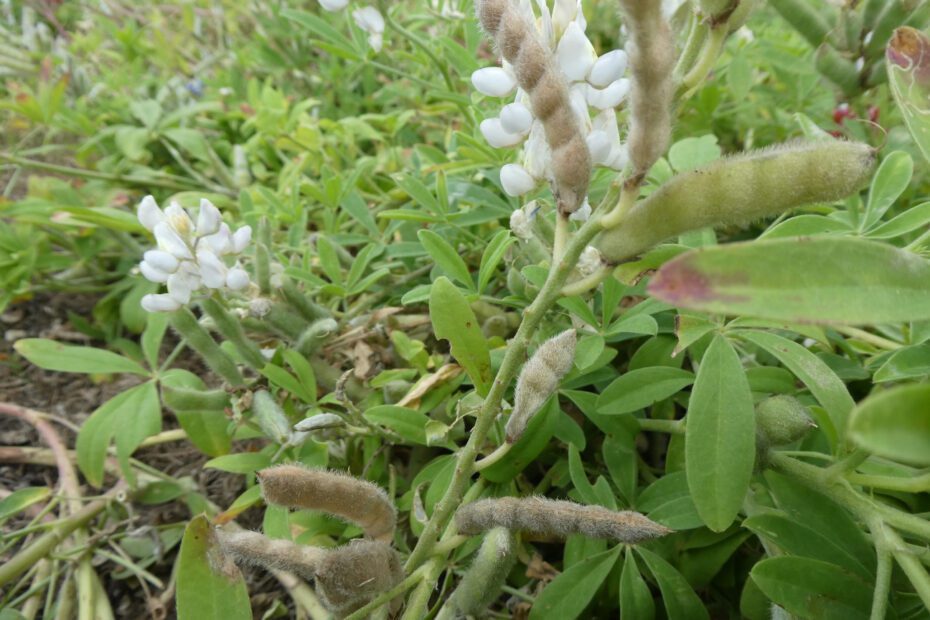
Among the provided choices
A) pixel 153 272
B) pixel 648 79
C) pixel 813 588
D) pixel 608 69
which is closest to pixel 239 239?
pixel 153 272

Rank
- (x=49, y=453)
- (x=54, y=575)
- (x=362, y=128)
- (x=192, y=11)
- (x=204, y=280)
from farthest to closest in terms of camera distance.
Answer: (x=192, y=11) → (x=362, y=128) → (x=49, y=453) → (x=54, y=575) → (x=204, y=280)

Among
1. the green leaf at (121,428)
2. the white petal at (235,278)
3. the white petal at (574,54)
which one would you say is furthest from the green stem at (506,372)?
the green leaf at (121,428)

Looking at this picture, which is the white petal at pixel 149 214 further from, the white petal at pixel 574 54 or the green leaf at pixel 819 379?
the green leaf at pixel 819 379

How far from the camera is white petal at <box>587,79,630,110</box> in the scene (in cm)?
77

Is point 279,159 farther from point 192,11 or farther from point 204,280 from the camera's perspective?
point 192,11

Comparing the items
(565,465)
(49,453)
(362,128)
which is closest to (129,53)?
(362,128)

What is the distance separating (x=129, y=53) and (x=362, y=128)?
1.34 m

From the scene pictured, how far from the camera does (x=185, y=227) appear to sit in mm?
988

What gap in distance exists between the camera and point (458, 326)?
801 mm

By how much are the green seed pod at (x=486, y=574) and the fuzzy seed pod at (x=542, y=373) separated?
15 centimetres

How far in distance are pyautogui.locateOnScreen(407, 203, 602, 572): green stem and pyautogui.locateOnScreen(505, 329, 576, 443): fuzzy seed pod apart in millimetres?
16

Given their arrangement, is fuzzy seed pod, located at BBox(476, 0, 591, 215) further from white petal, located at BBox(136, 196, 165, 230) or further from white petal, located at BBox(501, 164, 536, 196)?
white petal, located at BBox(136, 196, 165, 230)

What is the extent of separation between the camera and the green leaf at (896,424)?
0.39 meters

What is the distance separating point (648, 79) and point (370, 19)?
0.99 meters
